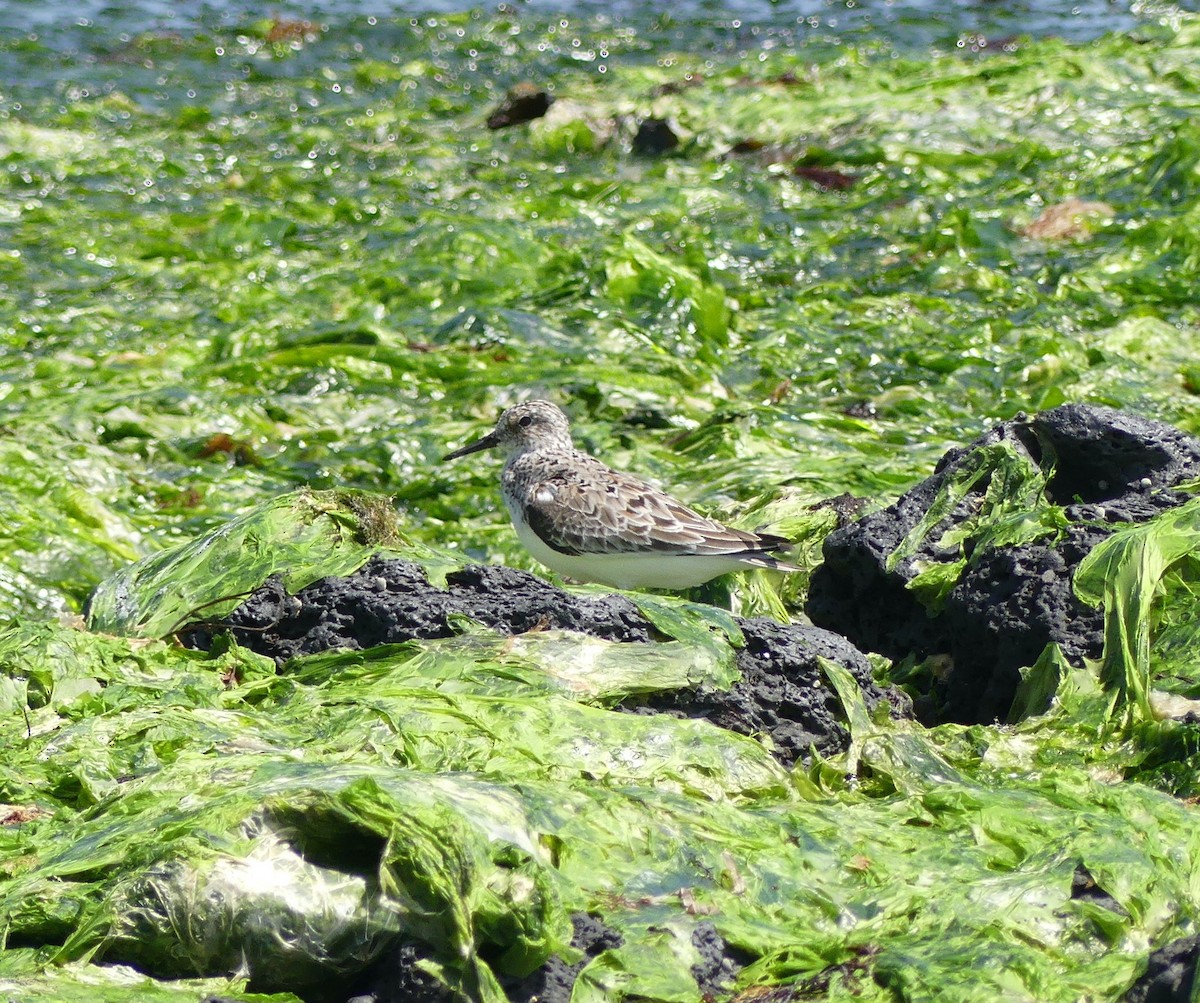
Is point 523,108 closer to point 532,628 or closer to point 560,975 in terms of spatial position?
point 532,628

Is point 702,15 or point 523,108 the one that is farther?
point 702,15

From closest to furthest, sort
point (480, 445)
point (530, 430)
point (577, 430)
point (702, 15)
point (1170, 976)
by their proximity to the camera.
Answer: point (1170, 976) → point (530, 430) → point (480, 445) → point (577, 430) → point (702, 15)

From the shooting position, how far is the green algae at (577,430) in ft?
9.13

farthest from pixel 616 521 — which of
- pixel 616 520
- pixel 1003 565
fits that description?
pixel 1003 565

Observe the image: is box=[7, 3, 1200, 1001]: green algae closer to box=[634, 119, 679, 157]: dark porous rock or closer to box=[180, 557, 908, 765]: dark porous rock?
box=[180, 557, 908, 765]: dark porous rock

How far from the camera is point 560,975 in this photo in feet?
8.62

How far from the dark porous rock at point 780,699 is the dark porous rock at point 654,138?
770cm

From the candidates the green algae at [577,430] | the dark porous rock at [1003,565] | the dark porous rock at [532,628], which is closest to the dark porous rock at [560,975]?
the green algae at [577,430]

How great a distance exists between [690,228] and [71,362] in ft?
12.0

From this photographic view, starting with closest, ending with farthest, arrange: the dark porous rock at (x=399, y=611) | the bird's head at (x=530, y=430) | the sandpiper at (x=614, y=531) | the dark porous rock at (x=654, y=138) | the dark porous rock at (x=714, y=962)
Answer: the dark porous rock at (x=714, y=962)
the dark porous rock at (x=399, y=611)
the sandpiper at (x=614, y=531)
the bird's head at (x=530, y=430)
the dark porous rock at (x=654, y=138)

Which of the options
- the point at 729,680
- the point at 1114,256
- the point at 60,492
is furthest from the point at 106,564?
the point at 1114,256

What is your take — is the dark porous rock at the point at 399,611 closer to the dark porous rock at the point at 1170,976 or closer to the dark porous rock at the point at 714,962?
the dark porous rock at the point at 714,962

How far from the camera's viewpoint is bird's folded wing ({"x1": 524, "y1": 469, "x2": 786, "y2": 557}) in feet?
16.4

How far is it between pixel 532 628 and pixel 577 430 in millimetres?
2879
